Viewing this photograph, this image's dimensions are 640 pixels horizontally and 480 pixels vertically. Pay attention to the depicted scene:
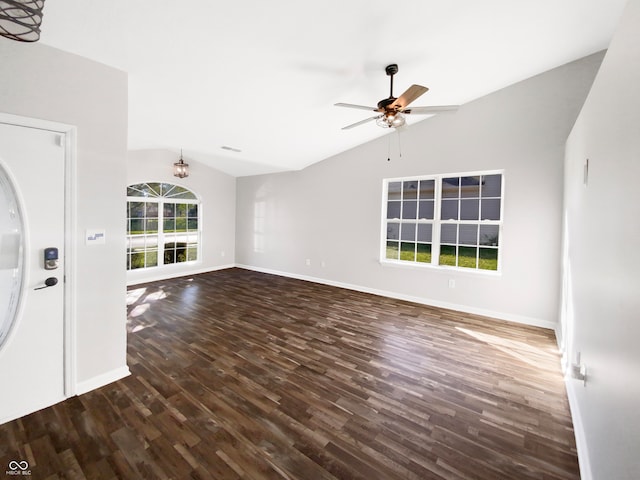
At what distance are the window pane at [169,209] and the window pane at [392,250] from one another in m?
4.92

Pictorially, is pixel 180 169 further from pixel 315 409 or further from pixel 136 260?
pixel 315 409

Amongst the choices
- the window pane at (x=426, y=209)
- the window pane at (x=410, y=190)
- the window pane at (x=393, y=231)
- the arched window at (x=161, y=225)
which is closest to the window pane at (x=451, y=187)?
the window pane at (x=426, y=209)

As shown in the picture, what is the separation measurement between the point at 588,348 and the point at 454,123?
12.2 ft

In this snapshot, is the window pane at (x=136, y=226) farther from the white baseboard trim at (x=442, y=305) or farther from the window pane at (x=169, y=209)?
the white baseboard trim at (x=442, y=305)

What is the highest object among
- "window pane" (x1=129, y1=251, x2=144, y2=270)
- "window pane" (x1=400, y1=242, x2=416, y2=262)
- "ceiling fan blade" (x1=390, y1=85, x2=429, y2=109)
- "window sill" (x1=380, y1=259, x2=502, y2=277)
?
"ceiling fan blade" (x1=390, y1=85, x2=429, y2=109)

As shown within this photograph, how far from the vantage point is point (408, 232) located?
510 cm

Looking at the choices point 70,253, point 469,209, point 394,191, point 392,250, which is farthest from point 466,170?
point 70,253

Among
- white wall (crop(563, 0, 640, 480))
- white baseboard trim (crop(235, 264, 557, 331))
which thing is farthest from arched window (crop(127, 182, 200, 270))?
white wall (crop(563, 0, 640, 480))

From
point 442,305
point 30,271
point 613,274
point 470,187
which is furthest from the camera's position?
point 442,305

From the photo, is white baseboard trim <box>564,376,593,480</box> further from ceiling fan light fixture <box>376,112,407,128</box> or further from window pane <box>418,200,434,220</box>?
window pane <box>418,200,434,220</box>

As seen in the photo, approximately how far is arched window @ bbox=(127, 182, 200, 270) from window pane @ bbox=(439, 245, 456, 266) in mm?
5637

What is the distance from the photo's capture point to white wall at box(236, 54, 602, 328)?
374cm

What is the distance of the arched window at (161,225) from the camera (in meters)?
5.88

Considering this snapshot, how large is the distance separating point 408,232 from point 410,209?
1.38ft
